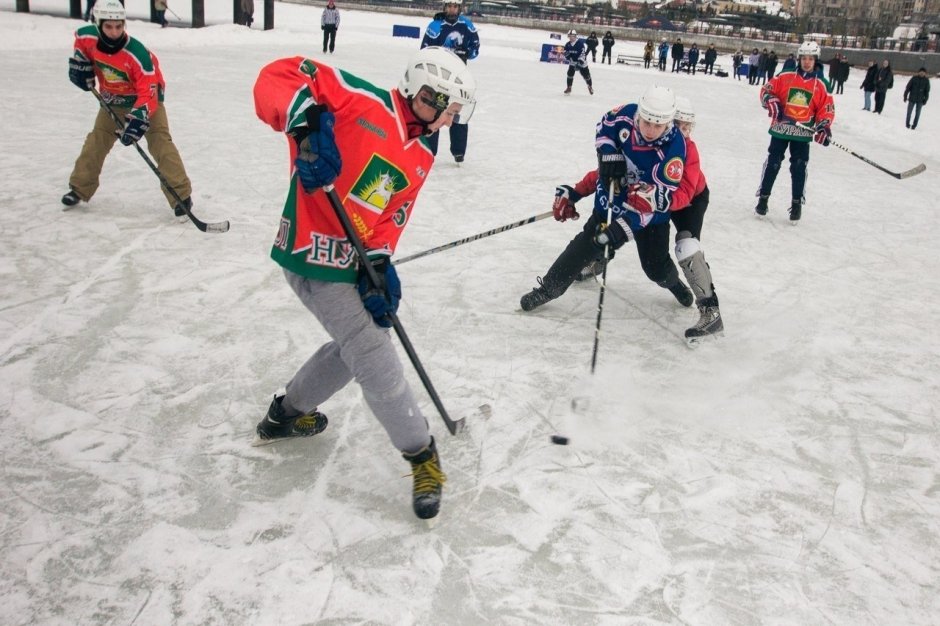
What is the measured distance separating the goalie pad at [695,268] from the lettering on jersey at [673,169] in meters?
0.47

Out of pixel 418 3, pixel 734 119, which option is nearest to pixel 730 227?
pixel 734 119

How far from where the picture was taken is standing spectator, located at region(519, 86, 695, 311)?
139 inches

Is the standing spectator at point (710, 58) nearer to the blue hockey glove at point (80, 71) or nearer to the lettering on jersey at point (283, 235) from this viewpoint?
the blue hockey glove at point (80, 71)

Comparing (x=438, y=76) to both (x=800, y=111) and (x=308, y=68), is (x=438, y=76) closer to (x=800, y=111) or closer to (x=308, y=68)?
(x=308, y=68)

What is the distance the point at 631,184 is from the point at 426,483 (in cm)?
212

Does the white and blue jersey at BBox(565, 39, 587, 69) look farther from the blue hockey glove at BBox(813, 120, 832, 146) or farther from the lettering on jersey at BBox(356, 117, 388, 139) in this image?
the lettering on jersey at BBox(356, 117, 388, 139)

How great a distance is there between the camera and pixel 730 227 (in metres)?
5.98

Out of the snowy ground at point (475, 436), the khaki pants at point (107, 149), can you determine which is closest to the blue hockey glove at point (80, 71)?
the khaki pants at point (107, 149)

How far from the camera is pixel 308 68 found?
217cm

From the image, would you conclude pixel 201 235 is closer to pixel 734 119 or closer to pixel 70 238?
pixel 70 238

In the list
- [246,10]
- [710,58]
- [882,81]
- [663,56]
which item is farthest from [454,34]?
[710,58]

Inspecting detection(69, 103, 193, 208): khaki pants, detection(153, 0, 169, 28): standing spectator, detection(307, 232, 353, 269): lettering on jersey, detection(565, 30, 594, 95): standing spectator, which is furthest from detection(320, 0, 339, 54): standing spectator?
detection(307, 232, 353, 269): lettering on jersey

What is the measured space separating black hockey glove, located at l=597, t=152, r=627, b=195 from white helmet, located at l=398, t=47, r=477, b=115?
62.8 inches

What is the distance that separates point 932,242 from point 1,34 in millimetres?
15010
